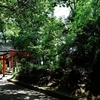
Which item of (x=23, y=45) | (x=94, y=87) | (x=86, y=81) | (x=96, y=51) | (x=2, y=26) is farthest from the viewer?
(x=23, y=45)

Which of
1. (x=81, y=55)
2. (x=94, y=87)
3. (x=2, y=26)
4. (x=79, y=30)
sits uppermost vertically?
(x=2, y=26)

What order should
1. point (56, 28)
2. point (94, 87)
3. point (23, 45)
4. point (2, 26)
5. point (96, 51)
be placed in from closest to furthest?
point (96, 51)
point (94, 87)
point (56, 28)
point (2, 26)
point (23, 45)

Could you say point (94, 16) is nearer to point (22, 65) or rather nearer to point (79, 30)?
point (79, 30)

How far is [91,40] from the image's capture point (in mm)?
8156

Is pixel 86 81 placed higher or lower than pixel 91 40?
lower

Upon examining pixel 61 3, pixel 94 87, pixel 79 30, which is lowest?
→ pixel 94 87

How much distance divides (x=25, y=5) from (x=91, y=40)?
14.2 feet

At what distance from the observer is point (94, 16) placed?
7914 millimetres

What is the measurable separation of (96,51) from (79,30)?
1.45m

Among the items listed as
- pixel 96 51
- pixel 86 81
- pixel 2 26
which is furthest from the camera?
pixel 2 26

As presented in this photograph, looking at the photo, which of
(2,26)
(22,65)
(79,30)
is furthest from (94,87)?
(22,65)

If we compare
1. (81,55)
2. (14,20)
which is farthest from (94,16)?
(14,20)

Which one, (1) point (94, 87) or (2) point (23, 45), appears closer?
(1) point (94, 87)

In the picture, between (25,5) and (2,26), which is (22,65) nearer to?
(2,26)
